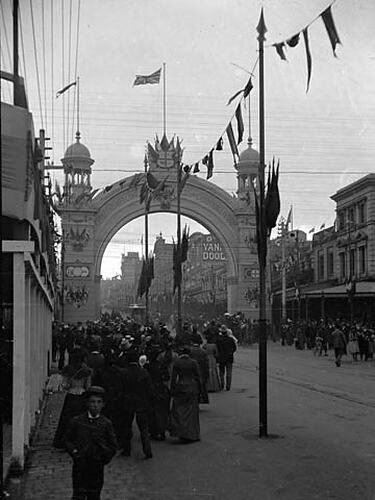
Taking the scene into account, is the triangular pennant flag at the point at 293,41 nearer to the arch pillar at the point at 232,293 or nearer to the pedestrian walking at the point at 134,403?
the pedestrian walking at the point at 134,403

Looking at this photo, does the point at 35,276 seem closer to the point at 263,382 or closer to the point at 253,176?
the point at 263,382

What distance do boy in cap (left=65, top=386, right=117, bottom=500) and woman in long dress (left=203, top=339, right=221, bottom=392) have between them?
1170 centimetres

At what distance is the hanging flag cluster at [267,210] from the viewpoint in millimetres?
12477

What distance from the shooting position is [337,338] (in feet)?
91.4

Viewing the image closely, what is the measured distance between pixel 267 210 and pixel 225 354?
6.94 metres

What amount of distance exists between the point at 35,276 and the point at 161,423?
3008 millimetres

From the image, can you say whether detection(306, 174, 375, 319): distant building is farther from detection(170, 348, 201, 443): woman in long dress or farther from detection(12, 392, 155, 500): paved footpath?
detection(12, 392, 155, 500): paved footpath

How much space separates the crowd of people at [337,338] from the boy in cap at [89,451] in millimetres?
22083

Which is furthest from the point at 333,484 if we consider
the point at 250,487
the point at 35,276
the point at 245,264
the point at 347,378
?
the point at 245,264

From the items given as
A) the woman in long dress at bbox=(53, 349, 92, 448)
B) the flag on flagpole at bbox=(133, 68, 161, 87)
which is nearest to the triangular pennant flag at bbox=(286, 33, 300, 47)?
the woman in long dress at bbox=(53, 349, 92, 448)

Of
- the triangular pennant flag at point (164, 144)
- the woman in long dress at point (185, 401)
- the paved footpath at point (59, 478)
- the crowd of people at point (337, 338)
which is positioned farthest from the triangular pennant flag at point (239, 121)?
the triangular pennant flag at point (164, 144)

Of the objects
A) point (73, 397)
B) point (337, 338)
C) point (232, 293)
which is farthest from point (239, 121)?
point (232, 293)

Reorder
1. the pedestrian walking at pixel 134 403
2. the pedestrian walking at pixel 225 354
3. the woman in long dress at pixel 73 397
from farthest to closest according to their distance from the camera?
the pedestrian walking at pixel 225 354 → the pedestrian walking at pixel 134 403 → the woman in long dress at pixel 73 397

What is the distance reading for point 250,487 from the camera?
828cm
